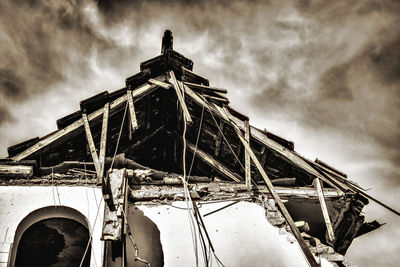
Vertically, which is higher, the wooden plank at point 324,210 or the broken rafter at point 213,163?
the broken rafter at point 213,163

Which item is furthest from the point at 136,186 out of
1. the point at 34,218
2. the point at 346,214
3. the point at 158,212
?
the point at 346,214

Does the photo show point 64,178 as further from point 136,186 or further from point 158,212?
point 158,212

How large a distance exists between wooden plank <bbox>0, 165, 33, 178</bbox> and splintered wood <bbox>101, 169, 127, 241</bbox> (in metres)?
1.53

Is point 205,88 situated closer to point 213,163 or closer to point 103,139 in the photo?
point 213,163

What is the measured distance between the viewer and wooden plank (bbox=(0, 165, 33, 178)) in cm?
569

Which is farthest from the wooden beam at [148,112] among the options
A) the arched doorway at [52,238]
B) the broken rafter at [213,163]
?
the arched doorway at [52,238]

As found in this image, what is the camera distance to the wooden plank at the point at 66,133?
597cm

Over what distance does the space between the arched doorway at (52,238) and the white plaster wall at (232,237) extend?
136 centimetres

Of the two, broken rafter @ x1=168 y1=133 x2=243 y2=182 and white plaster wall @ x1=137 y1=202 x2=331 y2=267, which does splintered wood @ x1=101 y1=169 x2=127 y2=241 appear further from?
broken rafter @ x1=168 y1=133 x2=243 y2=182

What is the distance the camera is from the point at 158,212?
5.82 metres

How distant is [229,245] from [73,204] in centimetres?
294

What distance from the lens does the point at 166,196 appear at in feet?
20.0

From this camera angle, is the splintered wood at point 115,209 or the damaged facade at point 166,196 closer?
the splintered wood at point 115,209

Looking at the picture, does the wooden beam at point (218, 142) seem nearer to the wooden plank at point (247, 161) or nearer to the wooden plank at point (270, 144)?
the wooden plank at point (270, 144)
